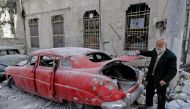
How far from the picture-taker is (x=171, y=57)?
3.48 m

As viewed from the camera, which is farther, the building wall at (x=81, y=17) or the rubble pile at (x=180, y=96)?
the building wall at (x=81, y=17)

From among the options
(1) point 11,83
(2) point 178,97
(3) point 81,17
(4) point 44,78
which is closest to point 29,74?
(4) point 44,78

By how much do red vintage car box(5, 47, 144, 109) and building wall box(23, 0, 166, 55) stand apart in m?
4.26

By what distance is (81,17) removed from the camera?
10.7m

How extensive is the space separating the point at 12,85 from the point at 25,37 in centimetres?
991

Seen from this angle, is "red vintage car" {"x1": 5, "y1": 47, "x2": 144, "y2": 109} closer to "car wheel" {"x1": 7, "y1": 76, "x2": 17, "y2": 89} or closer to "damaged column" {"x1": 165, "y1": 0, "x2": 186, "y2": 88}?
"car wheel" {"x1": 7, "y1": 76, "x2": 17, "y2": 89}

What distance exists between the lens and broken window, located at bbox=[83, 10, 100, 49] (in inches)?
400

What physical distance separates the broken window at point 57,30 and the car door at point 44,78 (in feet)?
24.4

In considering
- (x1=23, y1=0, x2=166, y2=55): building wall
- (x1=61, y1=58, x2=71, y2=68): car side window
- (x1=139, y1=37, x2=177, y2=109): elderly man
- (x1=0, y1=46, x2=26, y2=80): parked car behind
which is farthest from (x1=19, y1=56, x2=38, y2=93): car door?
(x1=23, y1=0, x2=166, y2=55): building wall

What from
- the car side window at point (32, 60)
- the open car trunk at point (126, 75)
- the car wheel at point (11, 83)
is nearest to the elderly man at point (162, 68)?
the open car trunk at point (126, 75)

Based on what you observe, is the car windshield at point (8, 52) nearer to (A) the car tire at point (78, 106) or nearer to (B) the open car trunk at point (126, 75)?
(A) the car tire at point (78, 106)

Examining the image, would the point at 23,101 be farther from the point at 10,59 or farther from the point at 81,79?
the point at 10,59

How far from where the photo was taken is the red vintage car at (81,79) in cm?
333

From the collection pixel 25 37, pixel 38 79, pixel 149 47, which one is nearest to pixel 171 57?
pixel 38 79
